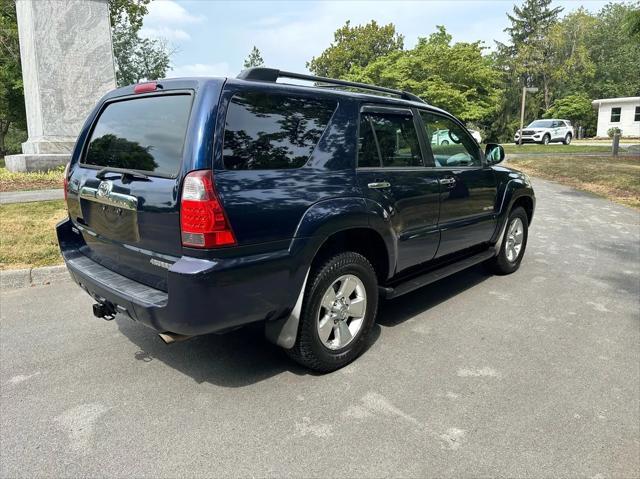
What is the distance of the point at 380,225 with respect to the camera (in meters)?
3.49

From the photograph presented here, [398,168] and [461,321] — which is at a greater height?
[398,168]

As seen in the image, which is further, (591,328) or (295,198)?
(591,328)

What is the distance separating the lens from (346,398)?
9.98 feet

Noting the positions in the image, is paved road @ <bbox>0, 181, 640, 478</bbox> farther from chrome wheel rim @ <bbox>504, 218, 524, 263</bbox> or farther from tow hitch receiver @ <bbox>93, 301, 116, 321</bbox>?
chrome wheel rim @ <bbox>504, 218, 524, 263</bbox>

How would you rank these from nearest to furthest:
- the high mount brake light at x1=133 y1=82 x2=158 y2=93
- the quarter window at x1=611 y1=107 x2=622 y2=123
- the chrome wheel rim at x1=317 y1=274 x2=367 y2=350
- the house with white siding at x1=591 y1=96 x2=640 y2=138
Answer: the high mount brake light at x1=133 y1=82 x2=158 y2=93, the chrome wheel rim at x1=317 y1=274 x2=367 y2=350, the house with white siding at x1=591 y1=96 x2=640 y2=138, the quarter window at x1=611 y1=107 x2=622 y2=123

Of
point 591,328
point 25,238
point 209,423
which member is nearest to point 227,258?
point 209,423

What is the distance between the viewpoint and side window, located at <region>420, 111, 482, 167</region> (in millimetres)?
4301

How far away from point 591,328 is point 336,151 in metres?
2.72

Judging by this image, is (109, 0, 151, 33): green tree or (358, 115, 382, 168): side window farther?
(109, 0, 151, 33): green tree

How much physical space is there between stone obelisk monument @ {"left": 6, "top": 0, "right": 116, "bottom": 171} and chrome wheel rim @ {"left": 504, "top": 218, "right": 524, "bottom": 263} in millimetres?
11165

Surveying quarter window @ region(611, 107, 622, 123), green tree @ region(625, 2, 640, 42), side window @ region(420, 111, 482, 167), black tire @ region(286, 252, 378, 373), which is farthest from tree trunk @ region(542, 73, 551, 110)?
black tire @ region(286, 252, 378, 373)

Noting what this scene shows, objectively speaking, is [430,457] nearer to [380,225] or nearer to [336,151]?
[380,225]

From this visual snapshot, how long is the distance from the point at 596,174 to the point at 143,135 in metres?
15.5

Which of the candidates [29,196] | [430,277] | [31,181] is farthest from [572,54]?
[430,277]
